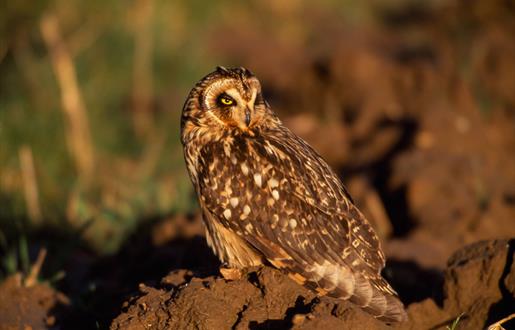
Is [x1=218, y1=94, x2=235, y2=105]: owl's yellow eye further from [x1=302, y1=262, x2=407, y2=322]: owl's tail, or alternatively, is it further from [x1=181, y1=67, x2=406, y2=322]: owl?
[x1=302, y1=262, x2=407, y2=322]: owl's tail

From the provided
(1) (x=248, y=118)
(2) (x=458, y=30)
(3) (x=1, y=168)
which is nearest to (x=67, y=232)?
(3) (x=1, y=168)

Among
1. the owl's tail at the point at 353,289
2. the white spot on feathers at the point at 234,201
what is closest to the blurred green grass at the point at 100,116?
the white spot on feathers at the point at 234,201

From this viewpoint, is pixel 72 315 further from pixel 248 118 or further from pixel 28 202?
pixel 28 202

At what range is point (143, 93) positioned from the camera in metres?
11.5

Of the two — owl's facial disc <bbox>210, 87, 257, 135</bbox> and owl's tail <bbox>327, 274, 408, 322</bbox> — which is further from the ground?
owl's facial disc <bbox>210, 87, 257, 135</bbox>

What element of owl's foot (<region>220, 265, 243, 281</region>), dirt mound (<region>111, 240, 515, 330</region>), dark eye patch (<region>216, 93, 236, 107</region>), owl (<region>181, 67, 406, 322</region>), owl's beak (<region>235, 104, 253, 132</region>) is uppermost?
dark eye patch (<region>216, 93, 236, 107</region>)

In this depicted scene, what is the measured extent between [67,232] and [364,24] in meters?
11.6

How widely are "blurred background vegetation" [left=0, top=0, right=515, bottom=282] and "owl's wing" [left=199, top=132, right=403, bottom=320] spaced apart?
1782mm

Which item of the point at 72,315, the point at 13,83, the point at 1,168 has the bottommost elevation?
the point at 72,315

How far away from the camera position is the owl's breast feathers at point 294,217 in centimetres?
475

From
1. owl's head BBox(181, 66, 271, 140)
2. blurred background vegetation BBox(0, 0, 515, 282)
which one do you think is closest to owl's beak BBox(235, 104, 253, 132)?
owl's head BBox(181, 66, 271, 140)

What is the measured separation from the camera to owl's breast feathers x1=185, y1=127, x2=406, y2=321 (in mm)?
4750

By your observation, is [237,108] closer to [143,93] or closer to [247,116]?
[247,116]

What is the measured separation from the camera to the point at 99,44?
12.2 meters
